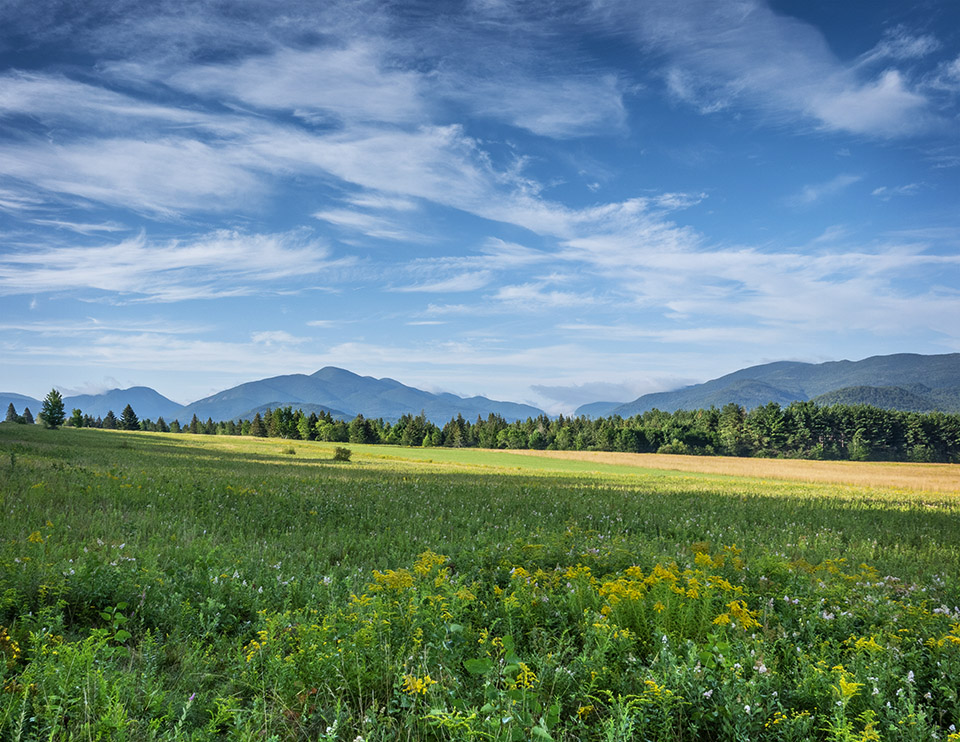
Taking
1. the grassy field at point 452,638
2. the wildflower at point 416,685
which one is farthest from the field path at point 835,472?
the wildflower at point 416,685

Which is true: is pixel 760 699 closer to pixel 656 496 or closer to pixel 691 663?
pixel 691 663

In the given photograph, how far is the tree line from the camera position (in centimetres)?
12650

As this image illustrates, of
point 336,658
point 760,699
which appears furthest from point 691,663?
point 336,658

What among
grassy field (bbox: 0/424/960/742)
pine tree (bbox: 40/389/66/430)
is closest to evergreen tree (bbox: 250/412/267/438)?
pine tree (bbox: 40/389/66/430)

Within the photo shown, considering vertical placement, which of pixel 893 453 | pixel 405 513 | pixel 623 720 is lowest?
pixel 893 453

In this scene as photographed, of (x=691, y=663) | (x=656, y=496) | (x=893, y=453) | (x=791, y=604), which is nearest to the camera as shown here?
(x=691, y=663)

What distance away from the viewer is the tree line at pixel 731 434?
4980 inches

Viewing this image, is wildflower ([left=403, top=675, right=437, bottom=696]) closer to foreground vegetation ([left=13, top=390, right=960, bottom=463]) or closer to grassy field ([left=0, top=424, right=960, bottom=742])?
grassy field ([left=0, top=424, right=960, bottom=742])

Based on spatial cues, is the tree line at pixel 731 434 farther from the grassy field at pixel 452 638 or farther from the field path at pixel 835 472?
the grassy field at pixel 452 638

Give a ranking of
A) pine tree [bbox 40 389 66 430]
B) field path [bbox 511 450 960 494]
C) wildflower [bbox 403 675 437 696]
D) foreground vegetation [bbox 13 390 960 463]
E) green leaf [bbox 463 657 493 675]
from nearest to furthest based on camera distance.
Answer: wildflower [bbox 403 675 437 696]
green leaf [bbox 463 657 493 675]
field path [bbox 511 450 960 494]
pine tree [bbox 40 389 66 430]
foreground vegetation [bbox 13 390 960 463]

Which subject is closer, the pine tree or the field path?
the field path

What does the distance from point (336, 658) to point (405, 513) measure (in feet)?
30.5

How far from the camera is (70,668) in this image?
3.88 metres

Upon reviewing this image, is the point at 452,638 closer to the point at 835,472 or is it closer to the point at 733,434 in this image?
the point at 835,472
